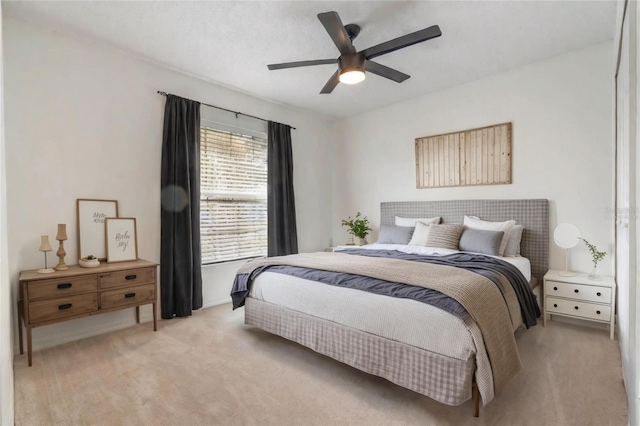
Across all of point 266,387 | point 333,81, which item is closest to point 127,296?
point 266,387

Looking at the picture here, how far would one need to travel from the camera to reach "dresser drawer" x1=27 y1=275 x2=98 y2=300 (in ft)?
8.23

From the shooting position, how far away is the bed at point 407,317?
181 cm

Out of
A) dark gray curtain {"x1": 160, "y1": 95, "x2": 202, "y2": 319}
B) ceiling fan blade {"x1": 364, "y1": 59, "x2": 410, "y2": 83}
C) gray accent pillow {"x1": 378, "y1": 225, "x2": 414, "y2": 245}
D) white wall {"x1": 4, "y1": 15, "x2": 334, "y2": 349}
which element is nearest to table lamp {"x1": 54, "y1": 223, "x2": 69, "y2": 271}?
white wall {"x1": 4, "y1": 15, "x2": 334, "y2": 349}

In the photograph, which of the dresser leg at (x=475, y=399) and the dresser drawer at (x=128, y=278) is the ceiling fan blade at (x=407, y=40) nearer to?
the dresser leg at (x=475, y=399)

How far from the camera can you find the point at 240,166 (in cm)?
437

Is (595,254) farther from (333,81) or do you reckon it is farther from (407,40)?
(333,81)

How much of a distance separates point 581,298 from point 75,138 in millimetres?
4787

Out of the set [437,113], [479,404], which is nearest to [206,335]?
[479,404]

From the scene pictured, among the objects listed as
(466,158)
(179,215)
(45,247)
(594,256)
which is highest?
(466,158)

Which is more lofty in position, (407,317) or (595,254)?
(595,254)

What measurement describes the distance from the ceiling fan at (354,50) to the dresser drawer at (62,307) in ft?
8.19

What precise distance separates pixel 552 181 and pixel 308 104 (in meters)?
3.22

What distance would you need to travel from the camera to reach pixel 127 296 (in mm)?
2994

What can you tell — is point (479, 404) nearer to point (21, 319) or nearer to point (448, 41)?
point (448, 41)
